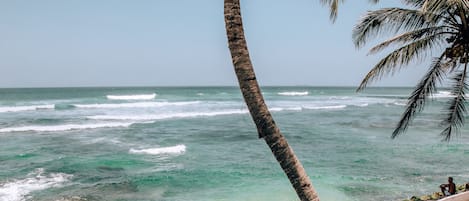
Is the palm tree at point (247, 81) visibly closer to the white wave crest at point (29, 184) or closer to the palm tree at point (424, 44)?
the palm tree at point (424, 44)

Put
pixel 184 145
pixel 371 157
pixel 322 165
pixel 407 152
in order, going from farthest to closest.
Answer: pixel 184 145 < pixel 407 152 < pixel 371 157 < pixel 322 165

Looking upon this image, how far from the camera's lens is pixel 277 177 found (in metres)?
13.4

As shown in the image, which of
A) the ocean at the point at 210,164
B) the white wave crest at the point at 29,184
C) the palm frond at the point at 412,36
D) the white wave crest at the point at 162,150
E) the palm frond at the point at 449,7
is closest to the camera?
the palm frond at the point at 449,7

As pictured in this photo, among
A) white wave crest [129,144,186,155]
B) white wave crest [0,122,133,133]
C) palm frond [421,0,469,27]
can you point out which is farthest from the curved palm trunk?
white wave crest [0,122,133,133]

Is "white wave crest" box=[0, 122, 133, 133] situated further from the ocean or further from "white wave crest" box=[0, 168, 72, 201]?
"white wave crest" box=[0, 168, 72, 201]

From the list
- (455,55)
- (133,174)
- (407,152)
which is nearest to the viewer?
(455,55)

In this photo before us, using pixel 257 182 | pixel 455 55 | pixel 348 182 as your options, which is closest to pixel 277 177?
pixel 257 182

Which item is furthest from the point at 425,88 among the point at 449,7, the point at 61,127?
the point at 61,127

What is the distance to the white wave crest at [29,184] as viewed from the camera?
10.8 metres

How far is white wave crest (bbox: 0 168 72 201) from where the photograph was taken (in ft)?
35.5

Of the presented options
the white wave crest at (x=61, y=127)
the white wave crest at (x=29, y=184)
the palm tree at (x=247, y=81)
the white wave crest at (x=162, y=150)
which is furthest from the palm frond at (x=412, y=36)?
the white wave crest at (x=61, y=127)

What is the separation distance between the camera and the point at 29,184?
1210cm

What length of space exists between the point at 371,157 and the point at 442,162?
2.76m

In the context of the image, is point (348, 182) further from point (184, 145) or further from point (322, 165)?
point (184, 145)
